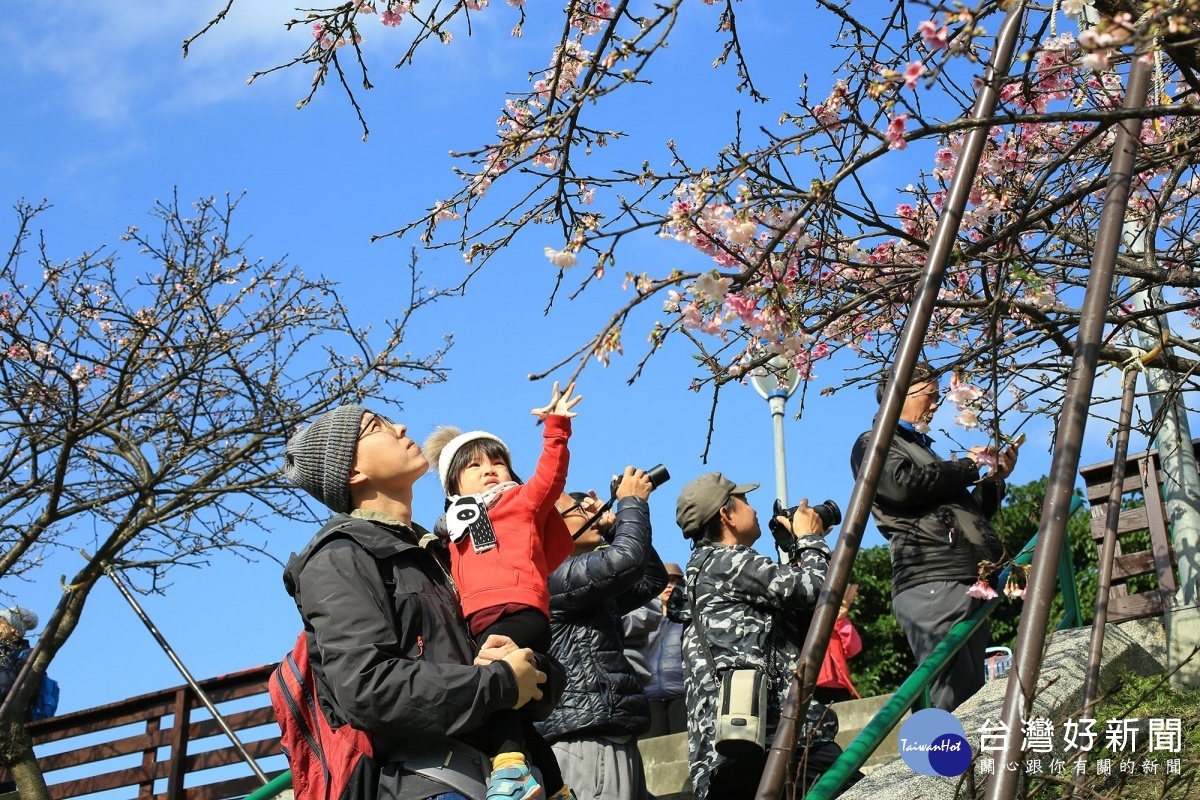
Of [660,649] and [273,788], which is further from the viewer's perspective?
[660,649]

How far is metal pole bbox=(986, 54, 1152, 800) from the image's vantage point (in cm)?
202

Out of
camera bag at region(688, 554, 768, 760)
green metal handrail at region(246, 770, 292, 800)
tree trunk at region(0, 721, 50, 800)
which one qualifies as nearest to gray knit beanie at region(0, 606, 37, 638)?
tree trunk at region(0, 721, 50, 800)

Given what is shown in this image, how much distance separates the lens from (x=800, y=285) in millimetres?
4371

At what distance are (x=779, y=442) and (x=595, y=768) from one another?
7.68 m

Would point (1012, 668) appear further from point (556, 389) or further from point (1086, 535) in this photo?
point (1086, 535)

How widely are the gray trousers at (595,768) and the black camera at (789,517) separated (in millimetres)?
1217

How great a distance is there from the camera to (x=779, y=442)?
38.6 ft

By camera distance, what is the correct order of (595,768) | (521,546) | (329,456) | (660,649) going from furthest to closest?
(660,649), (595,768), (521,546), (329,456)

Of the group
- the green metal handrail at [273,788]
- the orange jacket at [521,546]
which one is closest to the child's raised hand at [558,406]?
the orange jacket at [521,546]

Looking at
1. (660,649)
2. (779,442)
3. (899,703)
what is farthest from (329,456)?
(779,442)

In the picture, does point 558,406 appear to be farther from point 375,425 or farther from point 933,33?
point 933,33

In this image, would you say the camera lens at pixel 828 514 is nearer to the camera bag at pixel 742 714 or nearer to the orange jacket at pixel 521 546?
the camera bag at pixel 742 714

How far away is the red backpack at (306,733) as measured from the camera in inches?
109

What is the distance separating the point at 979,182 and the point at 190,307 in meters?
7.10
